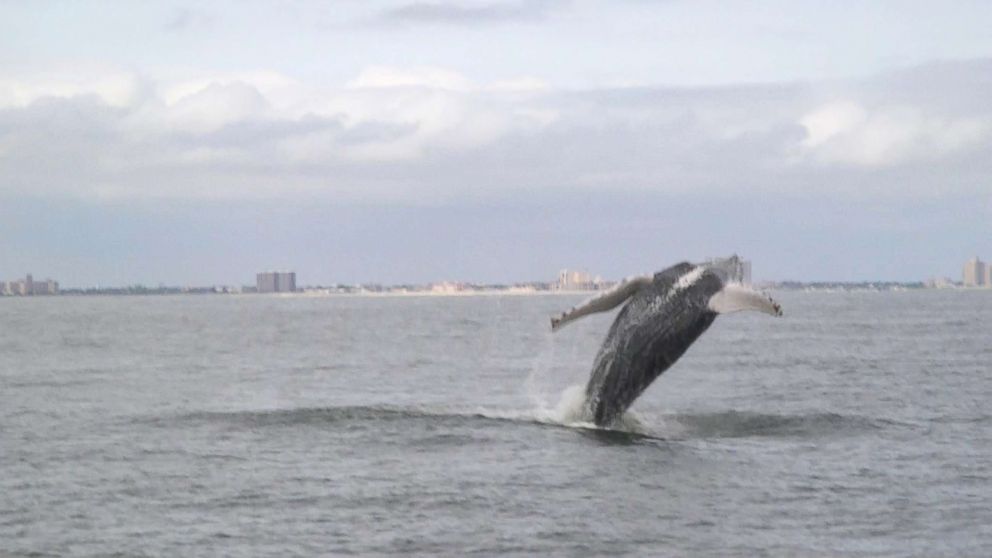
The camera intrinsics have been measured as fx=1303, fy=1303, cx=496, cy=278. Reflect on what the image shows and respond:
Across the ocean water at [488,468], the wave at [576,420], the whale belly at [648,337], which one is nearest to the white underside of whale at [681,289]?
the whale belly at [648,337]

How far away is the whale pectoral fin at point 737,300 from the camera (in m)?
14.7

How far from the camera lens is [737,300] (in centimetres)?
1499

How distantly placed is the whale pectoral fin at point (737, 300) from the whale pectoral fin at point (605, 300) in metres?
1.00

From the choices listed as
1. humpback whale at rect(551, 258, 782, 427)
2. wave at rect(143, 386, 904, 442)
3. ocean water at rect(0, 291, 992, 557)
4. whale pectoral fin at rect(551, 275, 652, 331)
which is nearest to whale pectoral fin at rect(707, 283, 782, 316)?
humpback whale at rect(551, 258, 782, 427)

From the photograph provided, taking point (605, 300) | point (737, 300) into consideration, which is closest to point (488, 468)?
point (605, 300)

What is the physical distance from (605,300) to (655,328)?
0.69 meters

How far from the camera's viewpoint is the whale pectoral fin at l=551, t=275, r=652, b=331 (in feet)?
50.3

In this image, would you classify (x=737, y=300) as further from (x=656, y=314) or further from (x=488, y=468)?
(x=488, y=468)

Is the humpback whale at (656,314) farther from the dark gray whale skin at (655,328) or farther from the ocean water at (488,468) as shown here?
the ocean water at (488,468)

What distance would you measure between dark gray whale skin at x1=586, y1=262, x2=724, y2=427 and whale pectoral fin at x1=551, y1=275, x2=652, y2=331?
0.12 metres

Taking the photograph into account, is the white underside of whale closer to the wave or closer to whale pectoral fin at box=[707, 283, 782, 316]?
whale pectoral fin at box=[707, 283, 782, 316]

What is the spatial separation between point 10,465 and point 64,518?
11.9 feet

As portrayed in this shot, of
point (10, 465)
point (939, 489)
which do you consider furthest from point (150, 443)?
point (939, 489)

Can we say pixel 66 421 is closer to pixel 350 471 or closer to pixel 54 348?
pixel 350 471
